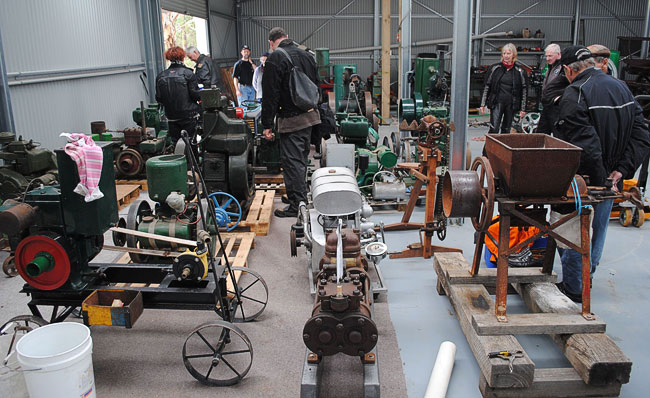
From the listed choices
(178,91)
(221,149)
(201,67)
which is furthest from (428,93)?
(221,149)

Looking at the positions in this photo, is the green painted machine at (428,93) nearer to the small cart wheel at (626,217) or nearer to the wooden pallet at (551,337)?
the small cart wheel at (626,217)

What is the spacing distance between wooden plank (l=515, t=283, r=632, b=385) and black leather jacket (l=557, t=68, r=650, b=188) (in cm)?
90

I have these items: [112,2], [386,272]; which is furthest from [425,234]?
[112,2]

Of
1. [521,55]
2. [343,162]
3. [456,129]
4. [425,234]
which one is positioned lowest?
[425,234]

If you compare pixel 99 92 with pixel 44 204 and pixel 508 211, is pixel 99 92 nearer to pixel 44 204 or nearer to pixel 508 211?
pixel 44 204

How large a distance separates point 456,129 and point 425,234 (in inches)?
46.7

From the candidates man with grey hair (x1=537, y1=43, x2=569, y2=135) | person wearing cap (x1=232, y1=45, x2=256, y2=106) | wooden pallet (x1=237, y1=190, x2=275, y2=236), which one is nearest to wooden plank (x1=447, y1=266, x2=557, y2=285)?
man with grey hair (x1=537, y1=43, x2=569, y2=135)

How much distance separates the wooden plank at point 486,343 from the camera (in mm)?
2488

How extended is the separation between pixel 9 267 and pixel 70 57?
13.7ft

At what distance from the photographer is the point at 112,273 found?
3105mm

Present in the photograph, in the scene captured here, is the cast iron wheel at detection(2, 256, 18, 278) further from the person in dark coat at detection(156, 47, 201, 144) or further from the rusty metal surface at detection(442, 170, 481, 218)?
the person in dark coat at detection(156, 47, 201, 144)

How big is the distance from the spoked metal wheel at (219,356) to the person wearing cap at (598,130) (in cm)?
223

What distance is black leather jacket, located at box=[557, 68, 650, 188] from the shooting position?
3.28m

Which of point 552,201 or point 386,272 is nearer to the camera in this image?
point 552,201
